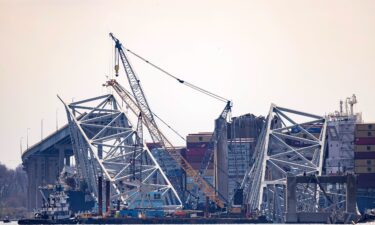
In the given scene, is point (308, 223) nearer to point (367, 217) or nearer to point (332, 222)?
point (332, 222)

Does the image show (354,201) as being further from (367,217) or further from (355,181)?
(367,217)

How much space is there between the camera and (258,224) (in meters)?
199

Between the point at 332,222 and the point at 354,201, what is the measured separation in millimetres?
5748

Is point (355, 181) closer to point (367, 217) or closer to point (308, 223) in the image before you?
point (308, 223)

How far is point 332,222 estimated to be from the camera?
194 m

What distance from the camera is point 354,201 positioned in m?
198

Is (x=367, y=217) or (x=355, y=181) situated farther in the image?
(x=355, y=181)

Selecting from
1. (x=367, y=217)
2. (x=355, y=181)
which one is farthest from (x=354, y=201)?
(x=367, y=217)

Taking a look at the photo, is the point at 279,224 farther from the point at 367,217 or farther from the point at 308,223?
the point at 367,217

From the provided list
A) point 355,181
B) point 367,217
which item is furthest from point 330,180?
point 367,217

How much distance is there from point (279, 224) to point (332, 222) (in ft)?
24.7

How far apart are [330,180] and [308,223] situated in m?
6.89

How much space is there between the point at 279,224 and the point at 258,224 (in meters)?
3.21

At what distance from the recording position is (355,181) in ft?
655
